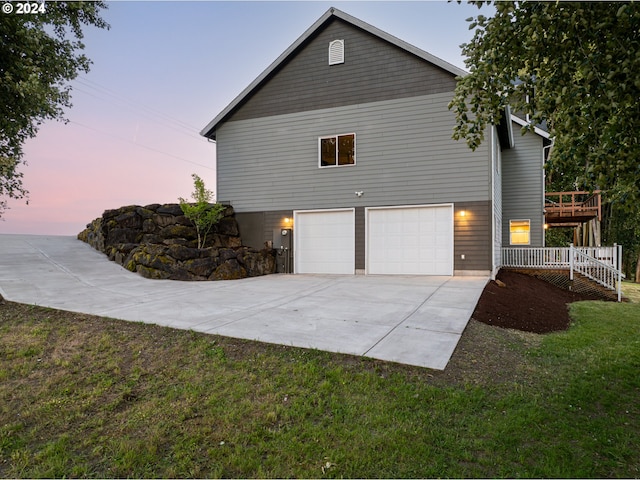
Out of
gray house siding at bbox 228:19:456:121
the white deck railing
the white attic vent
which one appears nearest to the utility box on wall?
gray house siding at bbox 228:19:456:121

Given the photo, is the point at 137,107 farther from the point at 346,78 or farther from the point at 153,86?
the point at 346,78

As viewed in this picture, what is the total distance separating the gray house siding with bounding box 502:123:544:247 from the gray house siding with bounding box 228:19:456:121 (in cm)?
621

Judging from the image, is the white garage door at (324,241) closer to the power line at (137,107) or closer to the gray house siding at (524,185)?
the power line at (137,107)

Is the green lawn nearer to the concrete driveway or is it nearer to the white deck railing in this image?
the concrete driveway

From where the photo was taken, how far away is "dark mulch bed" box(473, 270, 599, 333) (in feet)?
19.7

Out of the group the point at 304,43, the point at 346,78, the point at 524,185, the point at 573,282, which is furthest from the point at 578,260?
the point at 304,43

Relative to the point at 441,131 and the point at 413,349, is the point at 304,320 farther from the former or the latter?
the point at 441,131

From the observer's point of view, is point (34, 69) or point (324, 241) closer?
point (34, 69)

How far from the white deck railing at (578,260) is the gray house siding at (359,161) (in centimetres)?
416

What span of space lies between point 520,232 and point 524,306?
28.9ft

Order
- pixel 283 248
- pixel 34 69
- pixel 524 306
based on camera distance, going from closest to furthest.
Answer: pixel 34 69 < pixel 524 306 < pixel 283 248

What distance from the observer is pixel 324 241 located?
39.6 ft

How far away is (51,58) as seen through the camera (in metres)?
8.16

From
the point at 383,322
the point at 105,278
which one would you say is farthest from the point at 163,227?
the point at 383,322
